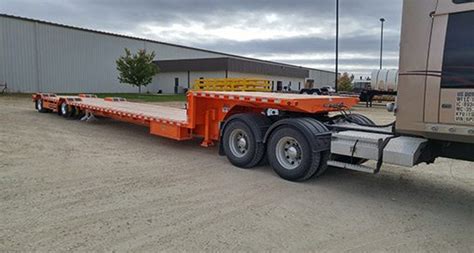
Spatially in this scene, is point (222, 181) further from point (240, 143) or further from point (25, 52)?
point (25, 52)

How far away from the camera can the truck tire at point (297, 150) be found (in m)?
6.06

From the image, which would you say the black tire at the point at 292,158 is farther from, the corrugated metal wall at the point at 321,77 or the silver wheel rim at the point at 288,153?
the corrugated metal wall at the point at 321,77

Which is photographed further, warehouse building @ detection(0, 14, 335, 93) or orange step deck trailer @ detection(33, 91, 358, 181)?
warehouse building @ detection(0, 14, 335, 93)

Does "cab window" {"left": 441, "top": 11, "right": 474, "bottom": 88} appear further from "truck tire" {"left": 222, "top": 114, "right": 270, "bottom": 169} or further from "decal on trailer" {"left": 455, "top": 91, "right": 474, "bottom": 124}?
"truck tire" {"left": 222, "top": 114, "right": 270, "bottom": 169}

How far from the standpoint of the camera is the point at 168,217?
4.66 metres

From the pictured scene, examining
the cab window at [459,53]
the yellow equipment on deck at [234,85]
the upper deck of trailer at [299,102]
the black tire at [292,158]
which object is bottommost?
the black tire at [292,158]

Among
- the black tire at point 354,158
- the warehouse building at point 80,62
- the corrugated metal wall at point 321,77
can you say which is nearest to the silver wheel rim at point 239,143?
the black tire at point 354,158

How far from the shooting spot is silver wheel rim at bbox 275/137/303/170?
6.38 m

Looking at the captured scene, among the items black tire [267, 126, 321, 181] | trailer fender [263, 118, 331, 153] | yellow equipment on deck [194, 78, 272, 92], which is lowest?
black tire [267, 126, 321, 181]

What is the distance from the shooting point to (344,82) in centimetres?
6462

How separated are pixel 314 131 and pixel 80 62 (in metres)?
40.7

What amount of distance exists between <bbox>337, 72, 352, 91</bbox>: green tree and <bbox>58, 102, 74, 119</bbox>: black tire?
5191cm

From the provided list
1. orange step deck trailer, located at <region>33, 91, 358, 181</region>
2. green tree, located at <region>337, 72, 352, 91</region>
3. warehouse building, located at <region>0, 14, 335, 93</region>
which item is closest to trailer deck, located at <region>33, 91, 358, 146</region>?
orange step deck trailer, located at <region>33, 91, 358, 181</region>

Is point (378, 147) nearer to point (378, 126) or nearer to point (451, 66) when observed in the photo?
point (378, 126)
